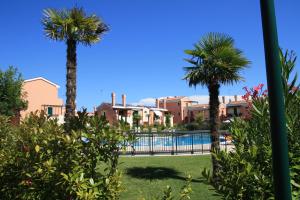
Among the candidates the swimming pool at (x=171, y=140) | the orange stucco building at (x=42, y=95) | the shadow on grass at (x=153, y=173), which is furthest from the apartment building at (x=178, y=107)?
the shadow on grass at (x=153, y=173)

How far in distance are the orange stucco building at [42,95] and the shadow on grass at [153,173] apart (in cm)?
3697

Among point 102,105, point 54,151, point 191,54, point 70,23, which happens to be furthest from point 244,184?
point 102,105

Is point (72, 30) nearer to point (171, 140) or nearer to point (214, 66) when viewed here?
point (214, 66)

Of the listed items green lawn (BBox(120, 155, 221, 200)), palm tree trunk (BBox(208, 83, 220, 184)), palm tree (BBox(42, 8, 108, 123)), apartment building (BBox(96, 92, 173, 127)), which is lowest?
green lawn (BBox(120, 155, 221, 200))

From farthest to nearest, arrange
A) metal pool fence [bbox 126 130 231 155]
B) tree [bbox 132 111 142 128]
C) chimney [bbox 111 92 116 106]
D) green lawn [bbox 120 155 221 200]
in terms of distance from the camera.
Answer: tree [bbox 132 111 142 128] < chimney [bbox 111 92 116 106] < metal pool fence [bbox 126 130 231 155] < green lawn [bbox 120 155 221 200]

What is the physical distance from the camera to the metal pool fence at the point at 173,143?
812 inches

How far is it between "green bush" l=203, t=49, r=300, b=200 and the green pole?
1.10 m

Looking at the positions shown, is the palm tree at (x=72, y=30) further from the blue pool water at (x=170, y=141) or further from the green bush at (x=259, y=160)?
the blue pool water at (x=170, y=141)

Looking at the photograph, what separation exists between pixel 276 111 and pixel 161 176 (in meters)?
11.4

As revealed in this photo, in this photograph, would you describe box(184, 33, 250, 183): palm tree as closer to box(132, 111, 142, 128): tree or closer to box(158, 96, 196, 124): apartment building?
box(132, 111, 142, 128): tree

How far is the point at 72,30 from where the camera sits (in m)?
10.6

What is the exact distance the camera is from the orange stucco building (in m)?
50.8

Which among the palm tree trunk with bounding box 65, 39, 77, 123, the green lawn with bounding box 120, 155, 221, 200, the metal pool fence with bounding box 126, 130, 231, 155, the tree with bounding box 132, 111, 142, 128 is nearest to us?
the palm tree trunk with bounding box 65, 39, 77, 123

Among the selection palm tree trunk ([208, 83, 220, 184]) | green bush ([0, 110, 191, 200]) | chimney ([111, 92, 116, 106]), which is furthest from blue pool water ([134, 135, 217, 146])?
chimney ([111, 92, 116, 106])
